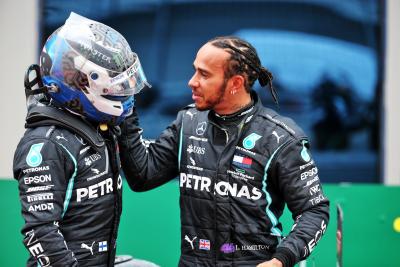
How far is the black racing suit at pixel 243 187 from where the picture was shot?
3516 millimetres

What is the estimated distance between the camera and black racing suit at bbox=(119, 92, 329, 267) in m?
3.52

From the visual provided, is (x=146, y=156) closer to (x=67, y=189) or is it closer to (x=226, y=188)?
(x=226, y=188)

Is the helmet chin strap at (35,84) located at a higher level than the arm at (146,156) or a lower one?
higher

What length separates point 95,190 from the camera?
329cm

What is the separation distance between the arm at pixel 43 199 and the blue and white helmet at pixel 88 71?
0.26 metres

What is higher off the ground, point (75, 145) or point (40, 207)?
point (75, 145)

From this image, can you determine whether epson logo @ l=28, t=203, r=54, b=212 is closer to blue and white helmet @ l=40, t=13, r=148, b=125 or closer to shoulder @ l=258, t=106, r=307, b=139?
blue and white helmet @ l=40, t=13, r=148, b=125

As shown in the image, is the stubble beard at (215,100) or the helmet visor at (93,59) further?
the stubble beard at (215,100)

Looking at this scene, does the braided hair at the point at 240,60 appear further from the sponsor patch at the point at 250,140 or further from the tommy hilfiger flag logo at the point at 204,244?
the tommy hilfiger flag logo at the point at 204,244

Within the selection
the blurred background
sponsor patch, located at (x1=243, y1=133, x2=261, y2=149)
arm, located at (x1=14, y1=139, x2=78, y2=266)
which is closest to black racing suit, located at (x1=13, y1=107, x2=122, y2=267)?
arm, located at (x1=14, y1=139, x2=78, y2=266)

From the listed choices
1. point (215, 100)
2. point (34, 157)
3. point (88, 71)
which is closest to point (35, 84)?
point (88, 71)

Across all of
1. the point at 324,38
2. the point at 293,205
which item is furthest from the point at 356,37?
the point at 293,205

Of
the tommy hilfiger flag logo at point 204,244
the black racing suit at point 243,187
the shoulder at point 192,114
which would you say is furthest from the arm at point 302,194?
the shoulder at point 192,114

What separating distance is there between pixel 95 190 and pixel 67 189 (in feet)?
0.46
